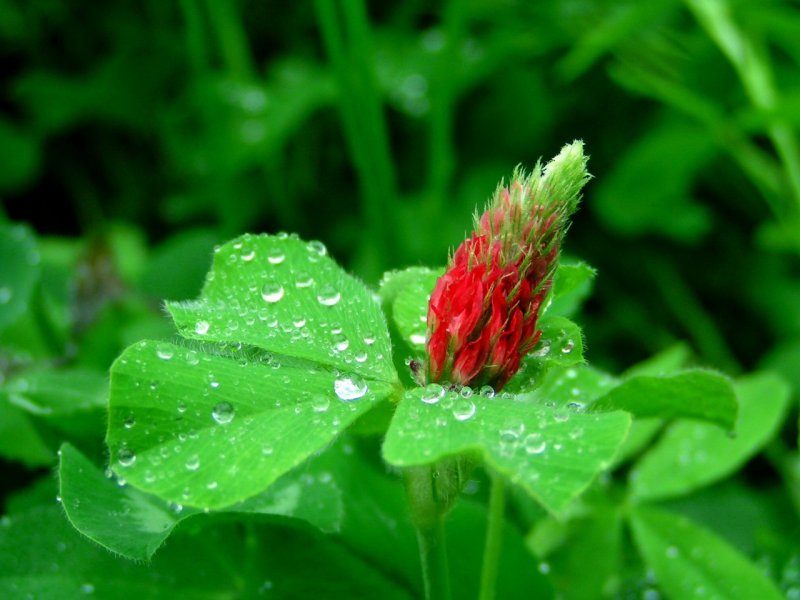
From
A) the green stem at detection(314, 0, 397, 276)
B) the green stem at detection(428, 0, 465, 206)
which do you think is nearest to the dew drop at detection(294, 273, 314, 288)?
the green stem at detection(314, 0, 397, 276)

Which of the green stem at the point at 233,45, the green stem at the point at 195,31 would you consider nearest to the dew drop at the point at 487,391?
the green stem at the point at 195,31

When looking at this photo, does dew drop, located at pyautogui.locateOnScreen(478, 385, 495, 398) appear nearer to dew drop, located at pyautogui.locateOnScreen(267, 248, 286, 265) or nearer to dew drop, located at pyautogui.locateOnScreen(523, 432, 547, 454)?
dew drop, located at pyautogui.locateOnScreen(523, 432, 547, 454)

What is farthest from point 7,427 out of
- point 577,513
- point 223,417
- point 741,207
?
point 741,207

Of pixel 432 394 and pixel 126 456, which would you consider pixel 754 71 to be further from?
pixel 126 456

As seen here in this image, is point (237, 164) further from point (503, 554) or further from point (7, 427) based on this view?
point (503, 554)

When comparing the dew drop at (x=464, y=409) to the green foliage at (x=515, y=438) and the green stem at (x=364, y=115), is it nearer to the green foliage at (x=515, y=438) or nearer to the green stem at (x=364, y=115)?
the green foliage at (x=515, y=438)

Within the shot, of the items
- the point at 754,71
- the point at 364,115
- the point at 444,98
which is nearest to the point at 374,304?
the point at 364,115
